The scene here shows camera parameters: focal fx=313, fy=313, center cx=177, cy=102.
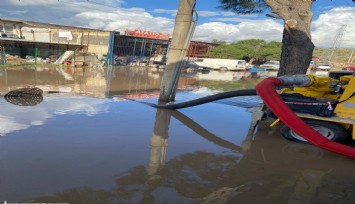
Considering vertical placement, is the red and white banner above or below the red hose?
above

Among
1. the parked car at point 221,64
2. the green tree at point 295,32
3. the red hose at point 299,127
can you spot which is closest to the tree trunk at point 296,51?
the green tree at point 295,32

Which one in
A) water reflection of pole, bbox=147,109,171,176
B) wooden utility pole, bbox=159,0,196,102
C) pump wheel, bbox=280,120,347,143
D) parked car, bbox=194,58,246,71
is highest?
wooden utility pole, bbox=159,0,196,102

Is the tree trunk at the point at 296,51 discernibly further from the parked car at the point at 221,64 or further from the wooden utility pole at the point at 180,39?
the parked car at the point at 221,64

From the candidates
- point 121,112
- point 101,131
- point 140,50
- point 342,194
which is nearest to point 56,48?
point 140,50

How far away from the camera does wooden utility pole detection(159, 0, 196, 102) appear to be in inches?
420

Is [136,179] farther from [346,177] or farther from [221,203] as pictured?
[346,177]

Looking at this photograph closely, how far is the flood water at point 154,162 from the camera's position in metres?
3.82

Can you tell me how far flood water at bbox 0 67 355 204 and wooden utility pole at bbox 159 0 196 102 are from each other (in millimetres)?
3192

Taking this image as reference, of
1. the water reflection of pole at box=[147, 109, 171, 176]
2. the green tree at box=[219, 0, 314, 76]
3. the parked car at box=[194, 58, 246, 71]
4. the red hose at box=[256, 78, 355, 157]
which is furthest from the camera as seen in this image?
the parked car at box=[194, 58, 246, 71]

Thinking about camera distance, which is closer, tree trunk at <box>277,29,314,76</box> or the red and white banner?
tree trunk at <box>277,29,314,76</box>

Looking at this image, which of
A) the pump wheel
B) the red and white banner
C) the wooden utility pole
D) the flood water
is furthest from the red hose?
the red and white banner

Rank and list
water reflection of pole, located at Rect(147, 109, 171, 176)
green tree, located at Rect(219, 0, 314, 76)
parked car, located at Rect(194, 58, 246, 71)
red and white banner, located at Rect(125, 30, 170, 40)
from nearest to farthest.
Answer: water reflection of pole, located at Rect(147, 109, 171, 176)
green tree, located at Rect(219, 0, 314, 76)
red and white banner, located at Rect(125, 30, 170, 40)
parked car, located at Rect(194, 58, 246, 71)

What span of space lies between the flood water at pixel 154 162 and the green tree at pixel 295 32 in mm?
3608

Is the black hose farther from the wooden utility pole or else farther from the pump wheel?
the pump wheel
